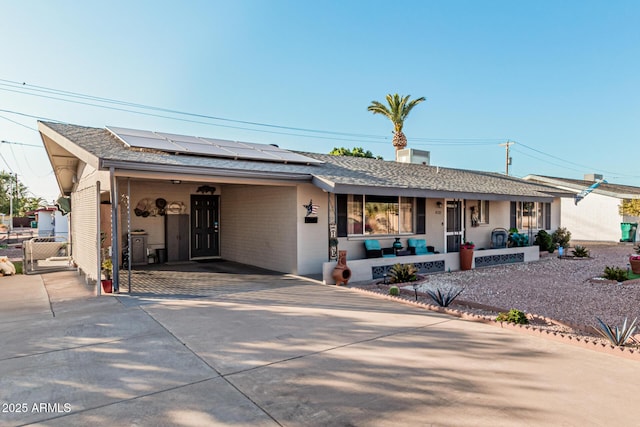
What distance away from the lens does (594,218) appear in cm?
2464

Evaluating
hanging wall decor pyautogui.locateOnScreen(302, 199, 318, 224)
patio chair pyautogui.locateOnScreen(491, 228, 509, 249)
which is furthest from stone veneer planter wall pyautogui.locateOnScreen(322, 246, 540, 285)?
hanging wall decor pyautogui.locateOnScreen(302, 199, 318, 224)

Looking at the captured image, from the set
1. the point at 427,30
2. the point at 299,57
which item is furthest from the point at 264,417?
the point at 299,57

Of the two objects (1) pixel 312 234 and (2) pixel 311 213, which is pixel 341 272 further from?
(2) pixel 311 213

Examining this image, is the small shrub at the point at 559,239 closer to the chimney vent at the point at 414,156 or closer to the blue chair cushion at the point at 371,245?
the chimney vent at the point at 414,156

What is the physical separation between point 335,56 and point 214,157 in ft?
37.4

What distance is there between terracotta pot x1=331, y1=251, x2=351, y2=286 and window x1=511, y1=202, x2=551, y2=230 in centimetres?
1047

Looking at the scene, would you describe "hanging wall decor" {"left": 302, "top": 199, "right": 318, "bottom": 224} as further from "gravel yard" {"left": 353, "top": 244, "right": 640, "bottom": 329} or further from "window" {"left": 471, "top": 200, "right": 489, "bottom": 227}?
"window" {"left": 471, "top": 200, "right": 489, "bottom": 227}

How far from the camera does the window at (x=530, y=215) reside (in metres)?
16.6

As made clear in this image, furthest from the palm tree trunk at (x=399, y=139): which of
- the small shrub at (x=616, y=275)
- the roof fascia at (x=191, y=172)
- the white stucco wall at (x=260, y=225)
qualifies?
the roof fascia at (x=191, y=172)

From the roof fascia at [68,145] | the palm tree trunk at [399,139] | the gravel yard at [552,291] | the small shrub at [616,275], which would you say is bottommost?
the gravel yard at [552,291]

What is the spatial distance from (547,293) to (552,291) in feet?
1.12

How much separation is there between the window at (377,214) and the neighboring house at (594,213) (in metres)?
16.1

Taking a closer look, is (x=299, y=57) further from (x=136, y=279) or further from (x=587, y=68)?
(x=587, y=68)

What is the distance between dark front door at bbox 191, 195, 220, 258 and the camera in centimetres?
1366
